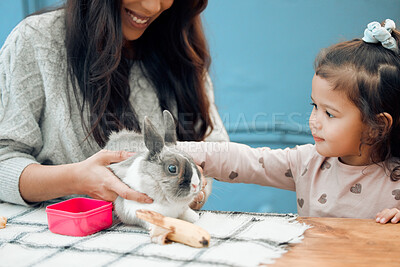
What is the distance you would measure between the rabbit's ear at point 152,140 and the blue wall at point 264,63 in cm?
149

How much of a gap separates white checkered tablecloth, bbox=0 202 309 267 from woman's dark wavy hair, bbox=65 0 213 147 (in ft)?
1.47

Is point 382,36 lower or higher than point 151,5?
lower

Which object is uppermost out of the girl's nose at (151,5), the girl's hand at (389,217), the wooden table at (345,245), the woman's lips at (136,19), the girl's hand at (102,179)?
the girl's nose at (151,5)

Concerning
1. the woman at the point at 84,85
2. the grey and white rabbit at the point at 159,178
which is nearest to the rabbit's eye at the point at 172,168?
the grey and white rabbit at the point at 159,178

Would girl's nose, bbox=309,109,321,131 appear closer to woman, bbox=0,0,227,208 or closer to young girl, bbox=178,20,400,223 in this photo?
young girl, bbox=178,20,400,223

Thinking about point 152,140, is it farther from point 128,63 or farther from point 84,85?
point 128,63

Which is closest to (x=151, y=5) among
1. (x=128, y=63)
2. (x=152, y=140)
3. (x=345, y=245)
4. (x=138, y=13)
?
(x=138, y=13)

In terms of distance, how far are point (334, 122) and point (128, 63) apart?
0.79 meters

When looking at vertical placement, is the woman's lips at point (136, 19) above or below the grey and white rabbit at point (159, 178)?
above

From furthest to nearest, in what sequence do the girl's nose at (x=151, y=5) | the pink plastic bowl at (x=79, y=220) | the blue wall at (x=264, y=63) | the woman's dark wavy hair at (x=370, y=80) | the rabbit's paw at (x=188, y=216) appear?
the blue wall at (x=264, y=63) → the girl's nose at (x=151, y=5) → the woman's dark wavy hair at (x=370, y=80) → the rabbit's paw at (x=188, y=216) → the pink plastic bowl at (x=79, y=220)

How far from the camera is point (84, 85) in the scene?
50.9 inches

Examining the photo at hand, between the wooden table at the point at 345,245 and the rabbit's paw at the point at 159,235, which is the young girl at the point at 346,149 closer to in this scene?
the wooden table at the point at 345,245

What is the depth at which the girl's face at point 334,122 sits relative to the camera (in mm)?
1100

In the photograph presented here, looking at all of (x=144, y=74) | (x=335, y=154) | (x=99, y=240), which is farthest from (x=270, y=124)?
(x=99, y=240)
